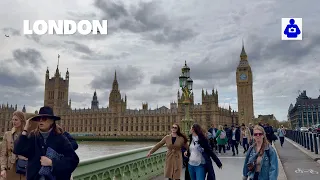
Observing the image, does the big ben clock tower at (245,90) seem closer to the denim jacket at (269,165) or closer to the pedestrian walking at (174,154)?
the pedestrian walking at (174,154)

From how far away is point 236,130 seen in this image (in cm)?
1523

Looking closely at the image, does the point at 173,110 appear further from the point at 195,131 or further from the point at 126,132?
the point at 195,131

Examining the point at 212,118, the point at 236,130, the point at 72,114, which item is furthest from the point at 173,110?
the point at 236,130

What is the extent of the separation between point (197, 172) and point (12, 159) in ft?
10.6

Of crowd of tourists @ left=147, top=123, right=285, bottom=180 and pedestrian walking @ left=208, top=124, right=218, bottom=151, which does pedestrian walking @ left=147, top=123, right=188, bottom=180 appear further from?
pedestrian walking @ left=208, top=124, right=218, bottom=151

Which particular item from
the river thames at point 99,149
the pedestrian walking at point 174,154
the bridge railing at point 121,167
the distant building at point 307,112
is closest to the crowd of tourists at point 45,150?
the bridge railing at point 121,167

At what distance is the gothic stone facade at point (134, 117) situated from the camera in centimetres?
8394

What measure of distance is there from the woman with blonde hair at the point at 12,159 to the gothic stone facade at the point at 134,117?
75732 millimetres

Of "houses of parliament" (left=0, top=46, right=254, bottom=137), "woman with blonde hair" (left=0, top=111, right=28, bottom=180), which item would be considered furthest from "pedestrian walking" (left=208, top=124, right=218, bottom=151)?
"houses of parliament" (left=0, top=46, right=254, bottom=137)

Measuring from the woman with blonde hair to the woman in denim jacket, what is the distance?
299 centimetres

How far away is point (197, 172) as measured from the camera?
17.9 ft

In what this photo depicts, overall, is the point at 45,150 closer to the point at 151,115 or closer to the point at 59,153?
the point at 59,153

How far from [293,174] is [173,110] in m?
78.1

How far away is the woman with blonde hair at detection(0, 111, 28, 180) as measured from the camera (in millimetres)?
3398
